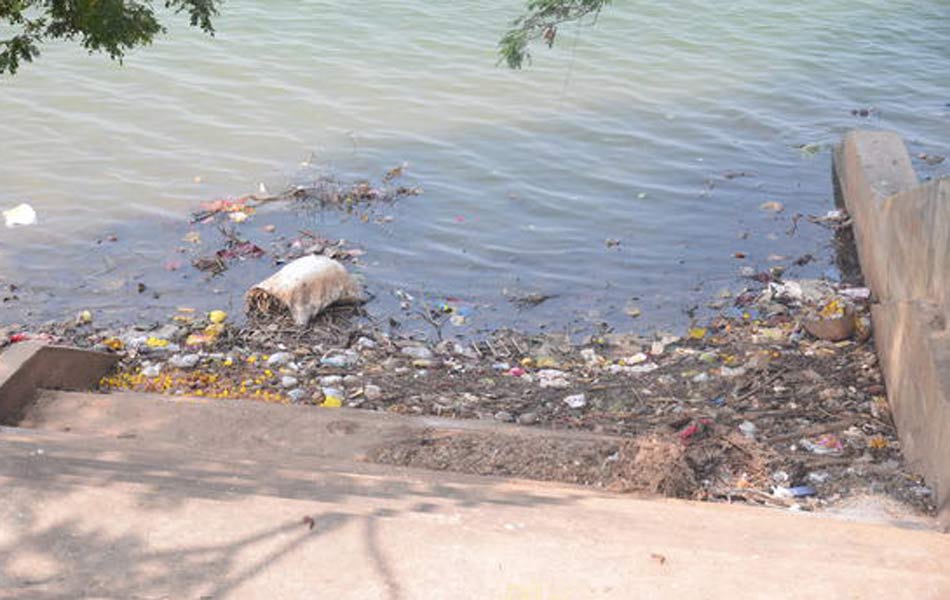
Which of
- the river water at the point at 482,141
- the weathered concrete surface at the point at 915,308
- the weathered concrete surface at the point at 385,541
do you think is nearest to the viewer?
the weathered concrete surface at the point at 385,541

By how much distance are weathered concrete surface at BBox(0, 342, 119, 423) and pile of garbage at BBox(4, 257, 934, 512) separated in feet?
1.14

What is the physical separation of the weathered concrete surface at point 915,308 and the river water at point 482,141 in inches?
47.3

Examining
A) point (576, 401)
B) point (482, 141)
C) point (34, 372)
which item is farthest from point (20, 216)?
point (576, 401)

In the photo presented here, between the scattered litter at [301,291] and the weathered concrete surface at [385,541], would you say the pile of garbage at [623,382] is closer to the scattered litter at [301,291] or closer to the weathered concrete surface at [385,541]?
the scattered litter at [301,291]

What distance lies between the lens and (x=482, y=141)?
35.6 feet

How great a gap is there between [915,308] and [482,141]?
5972 millimetres

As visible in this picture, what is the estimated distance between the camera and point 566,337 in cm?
746

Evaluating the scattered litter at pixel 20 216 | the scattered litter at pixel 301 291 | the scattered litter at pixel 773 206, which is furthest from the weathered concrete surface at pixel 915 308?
the scattered litter at pixel 20 216

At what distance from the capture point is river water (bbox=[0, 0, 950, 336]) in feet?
27.5

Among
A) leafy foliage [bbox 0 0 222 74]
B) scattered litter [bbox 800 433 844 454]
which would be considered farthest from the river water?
leafy foliage [bbox 0 0 222 74]

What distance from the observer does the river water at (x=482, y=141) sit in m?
8.38

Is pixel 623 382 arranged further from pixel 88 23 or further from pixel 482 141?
pixel 482 141

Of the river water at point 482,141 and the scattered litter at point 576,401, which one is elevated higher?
the river water at point 482,141

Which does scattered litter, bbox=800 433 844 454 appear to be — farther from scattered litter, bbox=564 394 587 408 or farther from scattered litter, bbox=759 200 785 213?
scattered litter, bbox=759 200 785 213
